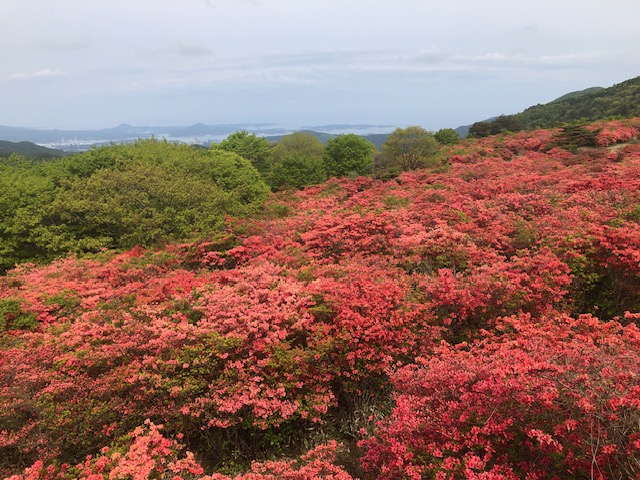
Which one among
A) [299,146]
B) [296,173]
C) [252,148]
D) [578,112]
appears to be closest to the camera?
[296,173]

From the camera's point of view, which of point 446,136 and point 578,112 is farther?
point 578,112

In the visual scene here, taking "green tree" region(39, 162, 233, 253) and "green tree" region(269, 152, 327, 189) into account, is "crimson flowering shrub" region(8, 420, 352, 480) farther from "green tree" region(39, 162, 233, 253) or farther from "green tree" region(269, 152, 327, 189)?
"green tree" region(269, 152, 327, 189)

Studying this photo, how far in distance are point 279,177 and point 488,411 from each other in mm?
36748

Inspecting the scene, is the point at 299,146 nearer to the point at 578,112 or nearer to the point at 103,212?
the point at 103,212

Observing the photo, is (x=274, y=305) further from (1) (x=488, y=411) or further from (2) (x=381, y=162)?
(2) (x=381, y=162)

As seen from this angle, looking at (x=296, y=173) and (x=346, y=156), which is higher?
(x=346, y=156)

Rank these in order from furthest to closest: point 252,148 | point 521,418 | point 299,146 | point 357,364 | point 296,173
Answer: point 299,146
point 252,148
point 296,173
point 357,364
point 521,418

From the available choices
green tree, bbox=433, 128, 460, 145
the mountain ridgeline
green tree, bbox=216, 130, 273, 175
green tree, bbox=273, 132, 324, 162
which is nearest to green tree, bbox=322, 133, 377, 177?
green tree, bbox=216, 130, 273, 175

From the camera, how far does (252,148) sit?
162ft

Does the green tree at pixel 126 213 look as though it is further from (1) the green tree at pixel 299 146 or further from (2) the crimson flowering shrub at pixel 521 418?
(1) the green tree at pixel 299 146

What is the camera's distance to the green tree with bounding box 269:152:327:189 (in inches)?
1533

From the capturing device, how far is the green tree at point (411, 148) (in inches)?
1435

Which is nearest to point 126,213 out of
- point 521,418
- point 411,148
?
point 521,418

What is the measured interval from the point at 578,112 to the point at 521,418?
2796 inches
